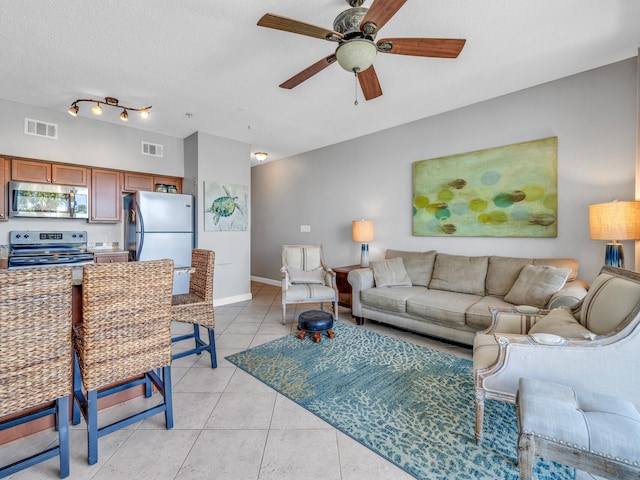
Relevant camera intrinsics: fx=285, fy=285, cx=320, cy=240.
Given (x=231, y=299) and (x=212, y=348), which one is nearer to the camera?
(x=212, y=348)

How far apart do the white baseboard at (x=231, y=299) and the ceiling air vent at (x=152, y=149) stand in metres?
2.46

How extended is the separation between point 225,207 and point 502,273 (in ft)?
13.0

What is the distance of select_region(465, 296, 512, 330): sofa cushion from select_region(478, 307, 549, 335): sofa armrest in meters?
0.46

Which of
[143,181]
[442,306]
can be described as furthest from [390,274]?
[143,181]

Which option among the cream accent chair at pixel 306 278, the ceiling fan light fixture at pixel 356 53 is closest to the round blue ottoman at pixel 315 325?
the cream accent chair at pixel 306 278

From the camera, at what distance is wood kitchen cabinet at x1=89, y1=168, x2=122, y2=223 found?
3.92 meters

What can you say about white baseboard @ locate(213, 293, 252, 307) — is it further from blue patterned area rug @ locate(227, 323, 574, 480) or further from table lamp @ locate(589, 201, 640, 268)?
table lamp @ locate(589, 201, 640, 268)

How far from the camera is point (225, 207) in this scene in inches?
183

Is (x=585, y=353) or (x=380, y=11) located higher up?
(x=380, y=11)

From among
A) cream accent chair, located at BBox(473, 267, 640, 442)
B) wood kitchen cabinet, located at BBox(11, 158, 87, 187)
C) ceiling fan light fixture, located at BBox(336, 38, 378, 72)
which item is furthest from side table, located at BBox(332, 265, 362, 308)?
wood kitchen cabinet, located at BBox(11, 158, 87, 187)

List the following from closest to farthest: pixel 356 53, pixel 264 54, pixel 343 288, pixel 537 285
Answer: pixel 356 53 < pixel 264 54 < pixel 537 285 < pixel 343 288

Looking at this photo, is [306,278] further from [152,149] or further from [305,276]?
[152,149]

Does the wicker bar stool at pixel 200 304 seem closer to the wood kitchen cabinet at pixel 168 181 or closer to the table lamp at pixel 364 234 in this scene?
the table lamp at pixel 364 234

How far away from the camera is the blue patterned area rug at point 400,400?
1.48 meters
